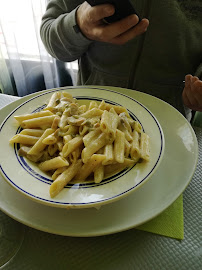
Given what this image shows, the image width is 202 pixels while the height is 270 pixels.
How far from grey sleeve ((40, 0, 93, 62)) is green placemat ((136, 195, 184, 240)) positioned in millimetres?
726

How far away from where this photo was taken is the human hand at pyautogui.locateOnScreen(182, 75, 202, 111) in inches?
35.5

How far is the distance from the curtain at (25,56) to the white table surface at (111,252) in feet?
5.49

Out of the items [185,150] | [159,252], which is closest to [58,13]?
[185,150]

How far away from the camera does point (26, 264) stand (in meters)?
0.52

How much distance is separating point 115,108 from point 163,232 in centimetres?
44

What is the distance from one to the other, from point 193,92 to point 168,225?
0.55 m

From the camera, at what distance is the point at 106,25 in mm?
803

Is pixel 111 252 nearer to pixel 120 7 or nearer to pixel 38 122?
pixel 38 122

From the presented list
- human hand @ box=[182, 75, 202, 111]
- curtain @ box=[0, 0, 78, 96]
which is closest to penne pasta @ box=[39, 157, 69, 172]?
human hand @ box=[182, 75, 202, 111]

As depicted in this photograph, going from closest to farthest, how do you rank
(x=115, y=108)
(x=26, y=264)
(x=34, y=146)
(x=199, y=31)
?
1. (x=26, y=264)
2. (x=34, y=146)
3. (x=115, y=108)
4. (x=199, y=31)

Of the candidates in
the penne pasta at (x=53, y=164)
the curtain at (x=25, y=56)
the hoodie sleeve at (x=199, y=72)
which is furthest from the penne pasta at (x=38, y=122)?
the curtain at (x=25, y=56)

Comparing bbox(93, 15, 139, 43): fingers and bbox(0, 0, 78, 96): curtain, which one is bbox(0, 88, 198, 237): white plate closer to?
bbox(93, 15, 139, 43): fingers

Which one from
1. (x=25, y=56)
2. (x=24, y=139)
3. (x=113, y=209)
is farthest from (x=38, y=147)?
(x=25, y=56)

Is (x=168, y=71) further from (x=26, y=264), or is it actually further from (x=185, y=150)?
(x=26, y=264)
